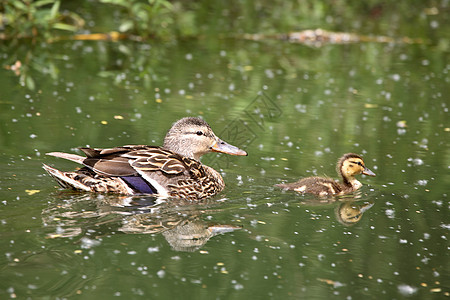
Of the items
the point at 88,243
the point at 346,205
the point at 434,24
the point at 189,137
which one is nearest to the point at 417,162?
the point at 346,205

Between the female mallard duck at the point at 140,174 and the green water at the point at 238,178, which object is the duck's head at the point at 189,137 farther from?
the green water at the point at 238,178

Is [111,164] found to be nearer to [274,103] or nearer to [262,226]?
[262,226]

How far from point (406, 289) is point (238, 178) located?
314cm

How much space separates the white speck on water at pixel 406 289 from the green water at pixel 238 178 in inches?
0.7

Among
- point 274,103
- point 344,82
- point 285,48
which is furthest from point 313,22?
point 274,103

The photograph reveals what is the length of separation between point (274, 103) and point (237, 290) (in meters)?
6.94

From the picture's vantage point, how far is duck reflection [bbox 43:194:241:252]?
23.4 ft

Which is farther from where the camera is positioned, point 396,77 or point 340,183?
point 396,77

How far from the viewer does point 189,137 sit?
356 inches

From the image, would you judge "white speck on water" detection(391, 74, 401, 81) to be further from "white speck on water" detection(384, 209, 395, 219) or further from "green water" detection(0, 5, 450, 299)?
"white speck on water" detection(384, 209, 395, 219)

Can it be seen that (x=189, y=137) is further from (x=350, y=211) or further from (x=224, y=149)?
(x=350, y=211)

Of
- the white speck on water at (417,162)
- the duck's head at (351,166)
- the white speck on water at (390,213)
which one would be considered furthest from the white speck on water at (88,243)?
the white speck on water at (417,162)

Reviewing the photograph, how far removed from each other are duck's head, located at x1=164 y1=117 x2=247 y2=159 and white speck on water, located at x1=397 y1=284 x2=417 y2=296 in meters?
3.14

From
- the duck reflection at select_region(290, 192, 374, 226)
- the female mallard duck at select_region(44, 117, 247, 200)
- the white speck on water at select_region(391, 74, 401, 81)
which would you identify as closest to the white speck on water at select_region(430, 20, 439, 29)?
the white speck on water at select_region(391, 74, 401, 81)
